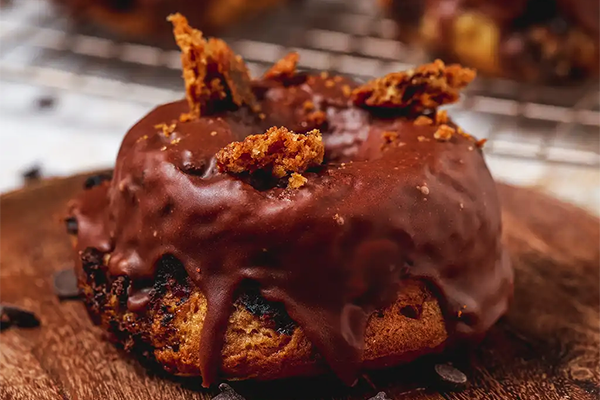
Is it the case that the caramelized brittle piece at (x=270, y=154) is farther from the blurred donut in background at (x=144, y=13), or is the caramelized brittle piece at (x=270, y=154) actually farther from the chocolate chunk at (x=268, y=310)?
the blurred donut in background at (x=144, y=13)

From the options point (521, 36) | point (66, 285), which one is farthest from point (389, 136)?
point (521, 36)

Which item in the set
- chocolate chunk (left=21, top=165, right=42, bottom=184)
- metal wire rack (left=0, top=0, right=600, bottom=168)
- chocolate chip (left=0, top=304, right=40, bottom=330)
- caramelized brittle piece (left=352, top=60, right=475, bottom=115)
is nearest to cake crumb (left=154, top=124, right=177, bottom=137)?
caramelized brittle piece (left=352, top=60, right=475, bottom=115)

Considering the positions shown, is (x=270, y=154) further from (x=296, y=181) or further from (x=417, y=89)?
(x=417, y=89)

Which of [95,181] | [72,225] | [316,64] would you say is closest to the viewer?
[72,225]

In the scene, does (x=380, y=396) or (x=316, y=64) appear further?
(x=316, y=64)

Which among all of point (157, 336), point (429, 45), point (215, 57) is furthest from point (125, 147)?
point (429, 45)

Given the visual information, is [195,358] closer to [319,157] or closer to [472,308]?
[319,157]
